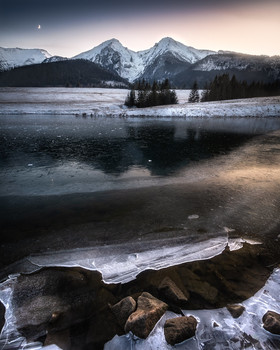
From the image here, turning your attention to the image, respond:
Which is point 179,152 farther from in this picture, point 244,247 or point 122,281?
point 122,281

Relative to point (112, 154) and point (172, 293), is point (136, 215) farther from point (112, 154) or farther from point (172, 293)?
point (112, 154)

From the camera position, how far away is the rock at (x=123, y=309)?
3.26 metres

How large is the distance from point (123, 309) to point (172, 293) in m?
0.88

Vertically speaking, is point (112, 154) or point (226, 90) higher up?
point (226, 90)

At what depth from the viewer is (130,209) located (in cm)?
668

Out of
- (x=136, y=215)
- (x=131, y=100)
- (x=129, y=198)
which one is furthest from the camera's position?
(x=131, y=100)

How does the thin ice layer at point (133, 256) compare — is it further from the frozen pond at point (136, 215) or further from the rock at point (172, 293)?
the rock at point (172, 293)

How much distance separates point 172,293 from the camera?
11.9 ft

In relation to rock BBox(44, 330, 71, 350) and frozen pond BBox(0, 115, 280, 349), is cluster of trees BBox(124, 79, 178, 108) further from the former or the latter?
rock BBox(44, 330, 71, 350)

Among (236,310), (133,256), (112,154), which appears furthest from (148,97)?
(236,310)

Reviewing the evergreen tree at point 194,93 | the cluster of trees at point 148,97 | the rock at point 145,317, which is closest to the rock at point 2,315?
the rock at point 145,317

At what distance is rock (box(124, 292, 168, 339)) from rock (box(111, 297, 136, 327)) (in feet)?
0.35

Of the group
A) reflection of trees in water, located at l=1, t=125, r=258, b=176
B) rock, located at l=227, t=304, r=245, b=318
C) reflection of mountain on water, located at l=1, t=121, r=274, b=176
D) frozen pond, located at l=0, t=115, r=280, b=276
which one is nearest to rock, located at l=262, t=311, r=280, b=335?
rock, located at l=227, t=304, r=245, b=318

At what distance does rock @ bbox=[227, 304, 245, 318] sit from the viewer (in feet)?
11.1
